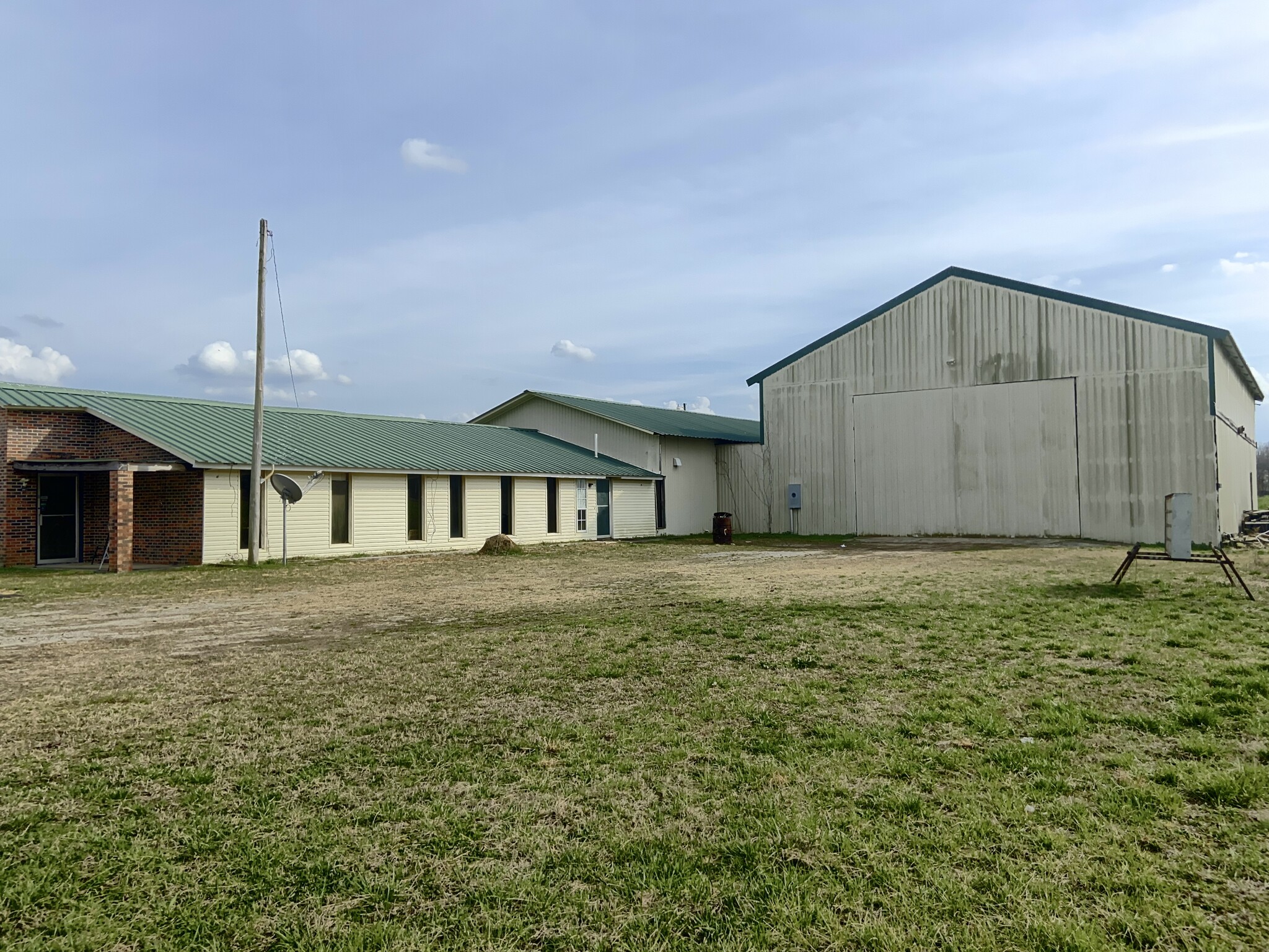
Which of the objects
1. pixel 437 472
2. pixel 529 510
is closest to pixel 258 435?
pixel 437 472

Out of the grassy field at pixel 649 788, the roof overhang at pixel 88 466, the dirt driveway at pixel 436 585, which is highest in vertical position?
the roof overhang at pixel 88 466

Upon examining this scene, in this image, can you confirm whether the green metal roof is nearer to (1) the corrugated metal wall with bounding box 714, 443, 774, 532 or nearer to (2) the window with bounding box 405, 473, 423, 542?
(2) the window with bounding box 405, 473, 423, 542

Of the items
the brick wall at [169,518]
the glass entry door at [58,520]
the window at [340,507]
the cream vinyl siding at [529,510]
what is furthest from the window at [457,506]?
the glass entry door at [58,520]

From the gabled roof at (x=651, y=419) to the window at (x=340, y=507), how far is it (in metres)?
11.0

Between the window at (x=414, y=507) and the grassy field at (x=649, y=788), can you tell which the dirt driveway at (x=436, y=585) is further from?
the window at (x=414, y=507)

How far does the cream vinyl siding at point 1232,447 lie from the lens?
22.8 m

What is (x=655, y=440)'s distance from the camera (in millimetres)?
29734

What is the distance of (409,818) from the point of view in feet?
13.4

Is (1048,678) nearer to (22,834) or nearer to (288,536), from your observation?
(22,834)

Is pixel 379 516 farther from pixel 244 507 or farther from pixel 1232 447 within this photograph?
pixel 1232 447

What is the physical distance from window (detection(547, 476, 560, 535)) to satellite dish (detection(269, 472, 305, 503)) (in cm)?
892

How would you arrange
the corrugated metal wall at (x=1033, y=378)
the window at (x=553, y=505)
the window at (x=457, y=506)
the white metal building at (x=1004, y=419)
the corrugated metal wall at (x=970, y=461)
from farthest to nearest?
the window at (x=553, y=505) → the window at (x=457, y=506) → the corrugated metal wall at (x=970, y=461) → the white metal building at (x=1004, y=419) → the corrugated metal wall at (x=1033, y=378)

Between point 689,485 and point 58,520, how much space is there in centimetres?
1917

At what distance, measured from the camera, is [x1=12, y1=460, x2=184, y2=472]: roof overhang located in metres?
17.5
